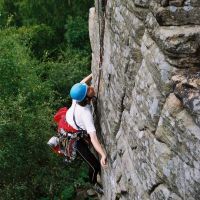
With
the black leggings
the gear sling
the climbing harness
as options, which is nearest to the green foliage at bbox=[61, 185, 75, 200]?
the black leggings

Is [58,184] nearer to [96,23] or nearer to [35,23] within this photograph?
[96,23]

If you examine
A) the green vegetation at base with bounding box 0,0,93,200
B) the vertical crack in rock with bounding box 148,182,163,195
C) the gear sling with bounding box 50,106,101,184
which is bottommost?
the green vegetation at base with bounding box 0,0,93,200

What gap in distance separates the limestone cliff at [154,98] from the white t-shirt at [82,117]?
300mm

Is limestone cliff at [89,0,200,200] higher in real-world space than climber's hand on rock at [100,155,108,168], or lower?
higher

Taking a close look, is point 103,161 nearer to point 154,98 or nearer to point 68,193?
point 154,98

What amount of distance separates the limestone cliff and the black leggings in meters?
1.02

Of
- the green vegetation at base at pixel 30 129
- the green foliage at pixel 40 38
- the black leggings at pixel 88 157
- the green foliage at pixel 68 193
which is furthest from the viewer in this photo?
the green foliage at pixel 40 38

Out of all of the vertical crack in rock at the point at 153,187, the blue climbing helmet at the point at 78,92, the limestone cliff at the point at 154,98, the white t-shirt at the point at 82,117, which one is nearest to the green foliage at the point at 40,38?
the white t-shirt at the point at 82,117

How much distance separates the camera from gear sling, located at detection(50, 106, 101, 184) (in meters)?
8.16

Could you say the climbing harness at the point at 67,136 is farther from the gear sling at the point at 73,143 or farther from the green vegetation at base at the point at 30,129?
→ the green vegetation at base at the point at 30,129

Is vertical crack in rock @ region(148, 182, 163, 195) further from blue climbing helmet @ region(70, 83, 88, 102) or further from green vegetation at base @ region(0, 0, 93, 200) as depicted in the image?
green vegetation at base @ region(0, 0, 93, 200)

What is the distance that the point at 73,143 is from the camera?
27.4 feet

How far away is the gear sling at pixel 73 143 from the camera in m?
8.16

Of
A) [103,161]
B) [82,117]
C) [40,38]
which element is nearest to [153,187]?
[103,161]
